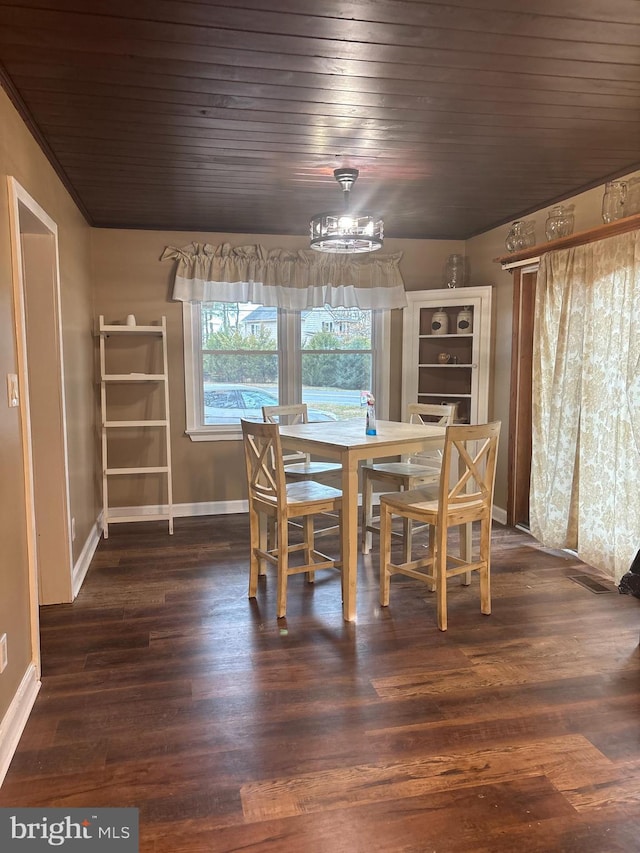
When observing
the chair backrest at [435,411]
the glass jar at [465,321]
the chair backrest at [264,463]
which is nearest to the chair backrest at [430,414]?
the chair backrest at [435,411]

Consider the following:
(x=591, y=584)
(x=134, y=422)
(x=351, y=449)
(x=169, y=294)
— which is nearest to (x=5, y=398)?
(x=351, y=449)

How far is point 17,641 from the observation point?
2262 millimetres

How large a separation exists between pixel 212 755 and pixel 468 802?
2.79 feet

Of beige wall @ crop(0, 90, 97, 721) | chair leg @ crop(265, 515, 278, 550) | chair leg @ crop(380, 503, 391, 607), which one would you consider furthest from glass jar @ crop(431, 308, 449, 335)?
beige wall @ crop(0, 90, 97, 721)

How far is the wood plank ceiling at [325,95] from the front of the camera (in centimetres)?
191

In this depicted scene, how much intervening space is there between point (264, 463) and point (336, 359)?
7.41 ft

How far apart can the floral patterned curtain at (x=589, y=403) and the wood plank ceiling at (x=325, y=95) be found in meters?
0.60

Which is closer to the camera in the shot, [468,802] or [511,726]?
[468,802]

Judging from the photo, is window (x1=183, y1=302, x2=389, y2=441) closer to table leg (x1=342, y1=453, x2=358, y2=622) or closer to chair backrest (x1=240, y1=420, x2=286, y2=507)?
chair backrest (x1=240, y1=420, x2=286, y2=507)

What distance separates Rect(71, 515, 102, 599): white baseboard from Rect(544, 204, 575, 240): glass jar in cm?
366

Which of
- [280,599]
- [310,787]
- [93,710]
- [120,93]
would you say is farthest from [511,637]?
[120,93]

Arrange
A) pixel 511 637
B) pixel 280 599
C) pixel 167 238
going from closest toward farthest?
1. pixel 511 637
2. pixel 280 599
3. pixel 167 238

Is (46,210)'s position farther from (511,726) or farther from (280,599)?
(511,726)

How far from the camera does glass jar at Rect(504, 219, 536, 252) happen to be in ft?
14.0
